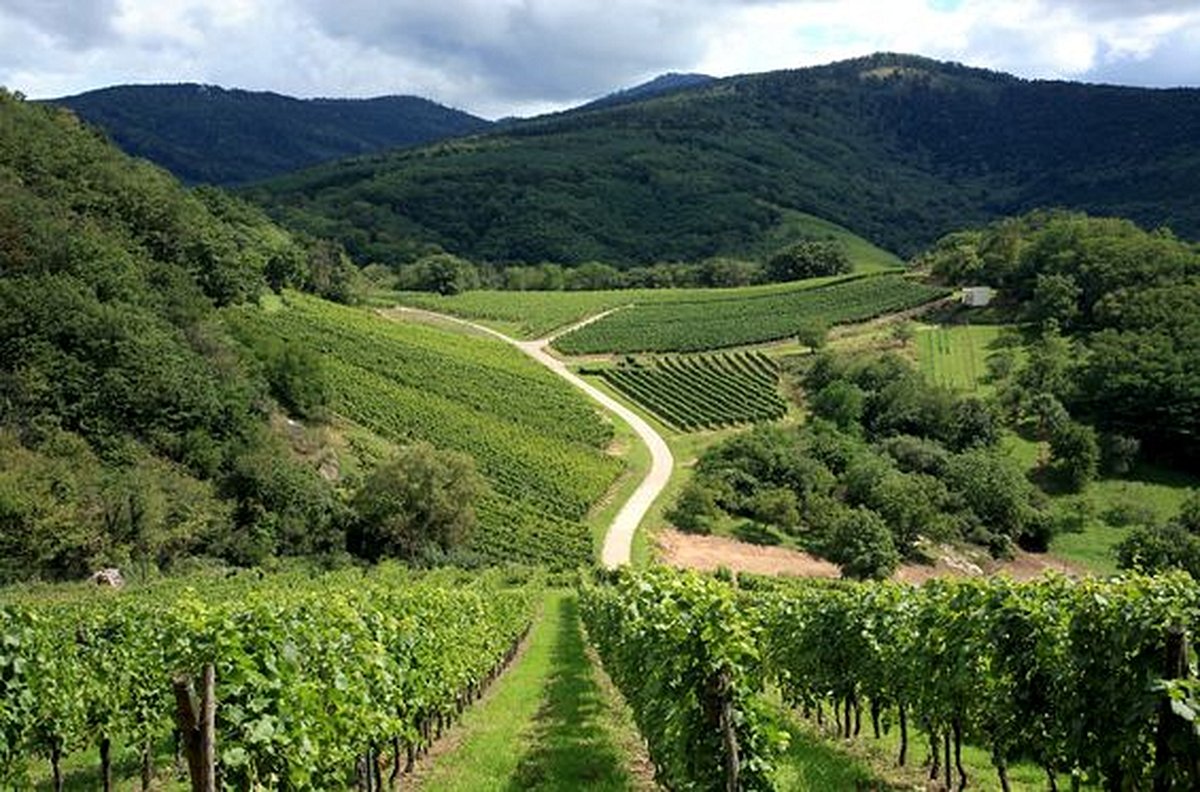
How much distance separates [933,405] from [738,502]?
1035 inches

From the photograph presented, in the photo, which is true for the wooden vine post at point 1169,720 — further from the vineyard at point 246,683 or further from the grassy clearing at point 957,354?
the grassy clearing at point 957,354

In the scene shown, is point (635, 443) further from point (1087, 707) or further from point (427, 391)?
point (1087, 707)

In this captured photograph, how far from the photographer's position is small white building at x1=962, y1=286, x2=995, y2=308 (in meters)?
115

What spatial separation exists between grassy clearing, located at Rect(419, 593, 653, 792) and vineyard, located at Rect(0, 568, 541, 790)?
1064 millimetres

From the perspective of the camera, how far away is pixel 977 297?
4523 inches

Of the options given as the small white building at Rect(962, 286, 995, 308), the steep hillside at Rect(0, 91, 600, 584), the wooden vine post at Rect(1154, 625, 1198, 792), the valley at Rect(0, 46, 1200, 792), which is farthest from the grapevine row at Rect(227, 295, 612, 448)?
the wooden vine post at Rect(1154, 625, 1198, 792)

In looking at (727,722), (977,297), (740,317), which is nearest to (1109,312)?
(977,297)

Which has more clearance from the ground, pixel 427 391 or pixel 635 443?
pixel 427 391

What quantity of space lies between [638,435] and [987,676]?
71.5 meters

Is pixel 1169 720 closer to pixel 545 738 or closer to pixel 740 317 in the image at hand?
pixel 545 738

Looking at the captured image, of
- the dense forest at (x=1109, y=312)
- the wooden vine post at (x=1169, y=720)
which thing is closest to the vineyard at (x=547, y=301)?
the dense forest at (x=1109, y=312)

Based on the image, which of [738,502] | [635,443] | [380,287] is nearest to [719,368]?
[635,443]

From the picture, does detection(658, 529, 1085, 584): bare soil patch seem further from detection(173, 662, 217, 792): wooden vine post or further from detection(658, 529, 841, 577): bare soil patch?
detection(173, 662, 217, 792): wooden vine post

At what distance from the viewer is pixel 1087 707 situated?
9812 mm
